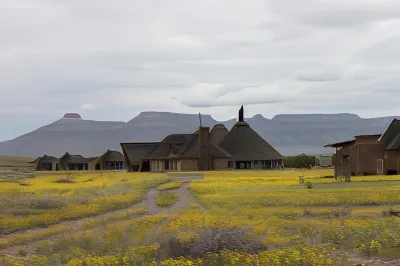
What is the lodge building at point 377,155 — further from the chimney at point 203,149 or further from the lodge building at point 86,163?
the lodge building at point 86,163

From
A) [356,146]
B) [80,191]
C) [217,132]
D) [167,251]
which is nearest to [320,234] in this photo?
[167,251]

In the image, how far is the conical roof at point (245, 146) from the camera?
97.9m

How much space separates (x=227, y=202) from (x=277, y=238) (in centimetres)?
1087

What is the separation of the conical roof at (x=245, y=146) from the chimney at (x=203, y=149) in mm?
5890

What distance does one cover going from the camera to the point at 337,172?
192 feet

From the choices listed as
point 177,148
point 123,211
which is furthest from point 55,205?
point 177,148

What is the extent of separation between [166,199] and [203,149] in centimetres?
5055

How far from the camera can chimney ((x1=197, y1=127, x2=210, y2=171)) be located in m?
91.4

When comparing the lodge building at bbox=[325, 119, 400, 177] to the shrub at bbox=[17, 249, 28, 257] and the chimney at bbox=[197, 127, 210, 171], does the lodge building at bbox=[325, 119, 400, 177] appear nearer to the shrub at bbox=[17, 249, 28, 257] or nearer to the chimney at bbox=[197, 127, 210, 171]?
the chimney at bbox=[197, 127, 210, 171]

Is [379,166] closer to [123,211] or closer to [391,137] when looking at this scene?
[391,137]

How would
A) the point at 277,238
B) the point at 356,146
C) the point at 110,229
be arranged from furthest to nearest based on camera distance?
1. the point at 356,146
2. the point at 110,229
3. the point at 277,238

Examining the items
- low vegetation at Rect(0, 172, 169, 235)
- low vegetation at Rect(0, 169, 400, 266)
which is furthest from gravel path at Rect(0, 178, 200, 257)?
low vegetation at Rect(0, 172, 169, 235)

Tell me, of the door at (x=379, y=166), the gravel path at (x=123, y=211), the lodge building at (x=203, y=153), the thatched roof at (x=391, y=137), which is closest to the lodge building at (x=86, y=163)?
the lodge building at (x=203, y=153)

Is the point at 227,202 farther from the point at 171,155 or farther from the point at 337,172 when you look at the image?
the point at 171,155
